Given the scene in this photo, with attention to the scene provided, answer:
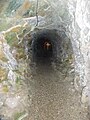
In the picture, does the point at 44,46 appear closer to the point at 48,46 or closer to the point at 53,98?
the point at 48,46

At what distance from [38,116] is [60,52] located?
152cm

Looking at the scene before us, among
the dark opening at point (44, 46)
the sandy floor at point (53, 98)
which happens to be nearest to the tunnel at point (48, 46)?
the dark opening at point (44, 46)

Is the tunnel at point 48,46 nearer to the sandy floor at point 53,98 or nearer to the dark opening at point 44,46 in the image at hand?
the dark opening at point 44,46

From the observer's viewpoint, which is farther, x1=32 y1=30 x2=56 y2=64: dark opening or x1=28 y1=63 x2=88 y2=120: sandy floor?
x1=32 y1=30 x2=56 y2=64: dark opening

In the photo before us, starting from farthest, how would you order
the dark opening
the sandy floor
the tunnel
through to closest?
the dark opening, the tunnel, the sandy floor

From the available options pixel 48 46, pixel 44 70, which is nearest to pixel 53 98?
pixel 44 70

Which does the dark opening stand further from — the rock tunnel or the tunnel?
the rock tunnel

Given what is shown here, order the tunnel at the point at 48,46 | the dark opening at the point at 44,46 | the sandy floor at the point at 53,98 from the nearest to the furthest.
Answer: the sandy floor at the point at 53,98
the tunnel at the point at 48,46
the dark opening at the point at 44,46

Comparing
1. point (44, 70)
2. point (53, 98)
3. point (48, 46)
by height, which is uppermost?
point (48, 46)

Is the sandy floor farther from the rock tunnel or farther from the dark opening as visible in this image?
the dark opening

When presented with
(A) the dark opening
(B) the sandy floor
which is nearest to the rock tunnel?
(B) the sandy floor

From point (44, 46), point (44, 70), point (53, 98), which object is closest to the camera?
point (53, 98)

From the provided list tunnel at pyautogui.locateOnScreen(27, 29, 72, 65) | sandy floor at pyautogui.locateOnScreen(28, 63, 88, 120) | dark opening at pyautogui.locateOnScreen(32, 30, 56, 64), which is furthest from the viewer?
dark opening at pyautogui.locateOnScreen(32, 30, 56, 64)

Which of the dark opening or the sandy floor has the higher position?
the dark opening
